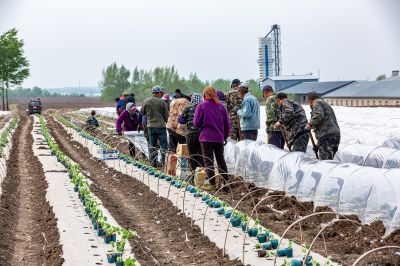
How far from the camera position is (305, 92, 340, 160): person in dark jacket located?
1162cm

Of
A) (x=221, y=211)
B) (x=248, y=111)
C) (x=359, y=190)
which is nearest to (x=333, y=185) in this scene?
(x=359, y=190)

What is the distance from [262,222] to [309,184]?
4.25ft

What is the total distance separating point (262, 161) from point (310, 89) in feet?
190

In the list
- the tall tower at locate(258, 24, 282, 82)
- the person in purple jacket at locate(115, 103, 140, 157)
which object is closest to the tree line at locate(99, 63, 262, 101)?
the tall tower at locate(258, 24, 282, 82)

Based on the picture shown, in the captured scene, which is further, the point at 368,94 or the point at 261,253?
the point at 368,94

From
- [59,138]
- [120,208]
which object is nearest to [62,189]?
[120,208]

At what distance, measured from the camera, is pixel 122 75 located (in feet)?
397

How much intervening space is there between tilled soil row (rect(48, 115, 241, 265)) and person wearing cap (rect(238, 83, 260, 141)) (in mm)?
2327

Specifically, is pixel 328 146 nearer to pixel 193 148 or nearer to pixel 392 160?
pixel 392 160

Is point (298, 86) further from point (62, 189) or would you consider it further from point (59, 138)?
point (62, 189)

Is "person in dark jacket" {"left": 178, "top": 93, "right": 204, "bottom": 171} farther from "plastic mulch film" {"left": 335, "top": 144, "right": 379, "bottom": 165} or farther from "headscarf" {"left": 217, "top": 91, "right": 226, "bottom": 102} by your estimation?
"plastic mulch film" {"left": 335, "top": 144, "right": 379, "bottom": 165}

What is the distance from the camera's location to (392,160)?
12664 mm

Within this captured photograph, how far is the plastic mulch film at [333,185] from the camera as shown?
9.37 metres

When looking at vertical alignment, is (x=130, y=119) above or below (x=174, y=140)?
above
